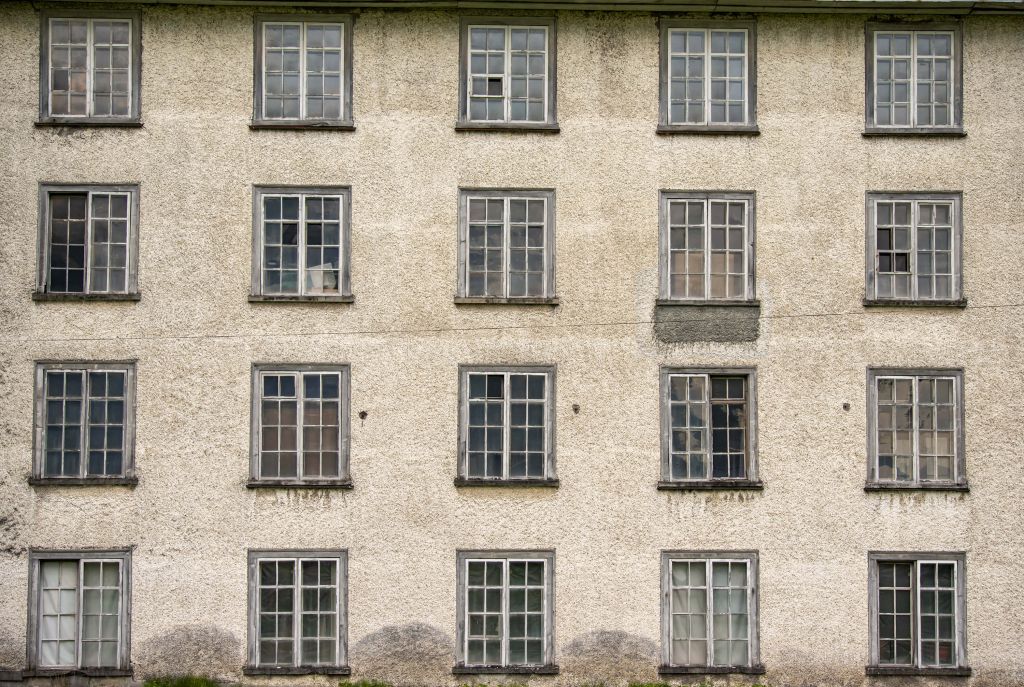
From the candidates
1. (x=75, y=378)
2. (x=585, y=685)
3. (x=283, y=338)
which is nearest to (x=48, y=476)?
(x=75, y=378)

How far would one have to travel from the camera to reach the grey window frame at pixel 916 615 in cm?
2184

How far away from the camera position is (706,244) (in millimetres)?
22469

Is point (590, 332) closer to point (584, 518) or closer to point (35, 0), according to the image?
point (584, 518)

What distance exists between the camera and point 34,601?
21.7 meters

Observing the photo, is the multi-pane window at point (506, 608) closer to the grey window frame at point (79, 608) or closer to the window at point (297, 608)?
the window at point (297, 608)

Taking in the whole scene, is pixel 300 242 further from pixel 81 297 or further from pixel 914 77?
pixel 914 77

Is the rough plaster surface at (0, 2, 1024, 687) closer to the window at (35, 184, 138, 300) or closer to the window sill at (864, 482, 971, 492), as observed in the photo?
the window sill at (864, 482, 971, 492)

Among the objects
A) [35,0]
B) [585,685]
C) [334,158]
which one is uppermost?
[35,0]

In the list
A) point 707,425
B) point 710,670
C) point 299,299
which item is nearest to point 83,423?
point 299,299

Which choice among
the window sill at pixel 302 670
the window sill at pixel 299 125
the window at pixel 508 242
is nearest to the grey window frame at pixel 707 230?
the window at pixel 508 242

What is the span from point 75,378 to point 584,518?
8.12m

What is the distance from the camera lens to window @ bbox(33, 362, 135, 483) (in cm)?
2192

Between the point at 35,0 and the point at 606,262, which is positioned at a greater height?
the point at 35,0

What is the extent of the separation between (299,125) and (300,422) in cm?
462
